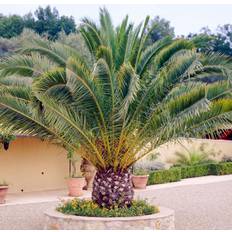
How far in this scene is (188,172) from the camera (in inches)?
957

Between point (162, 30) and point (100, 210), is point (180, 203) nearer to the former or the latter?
point (100, 210)

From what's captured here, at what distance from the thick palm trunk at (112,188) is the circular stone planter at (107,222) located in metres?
0.92

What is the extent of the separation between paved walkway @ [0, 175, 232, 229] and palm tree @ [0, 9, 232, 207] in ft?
7.12

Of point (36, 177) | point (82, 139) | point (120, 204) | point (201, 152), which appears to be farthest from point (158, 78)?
point (201, 152)

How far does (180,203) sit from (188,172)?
8307 mm

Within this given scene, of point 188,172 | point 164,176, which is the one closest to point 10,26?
point 188,172

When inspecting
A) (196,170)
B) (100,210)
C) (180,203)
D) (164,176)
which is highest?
(196,170)

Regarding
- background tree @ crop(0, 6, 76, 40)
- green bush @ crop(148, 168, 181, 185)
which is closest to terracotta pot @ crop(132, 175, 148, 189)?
green bush @ crop(148, 168, 181, 185)

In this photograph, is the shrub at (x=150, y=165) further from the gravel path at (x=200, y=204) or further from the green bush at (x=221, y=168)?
the green bush at (x=221, y=168)

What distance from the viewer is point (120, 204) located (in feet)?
37.8

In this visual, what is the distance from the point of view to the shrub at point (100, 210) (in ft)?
36.1

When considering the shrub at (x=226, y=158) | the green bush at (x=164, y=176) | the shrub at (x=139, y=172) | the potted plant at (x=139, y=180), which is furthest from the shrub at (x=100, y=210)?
the shrub at (x=226, y=158)

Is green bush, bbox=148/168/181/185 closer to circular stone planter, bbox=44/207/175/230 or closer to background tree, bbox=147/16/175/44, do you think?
circular stone planter, bbox=44/207/175/230

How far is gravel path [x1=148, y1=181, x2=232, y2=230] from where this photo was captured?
12.7m
